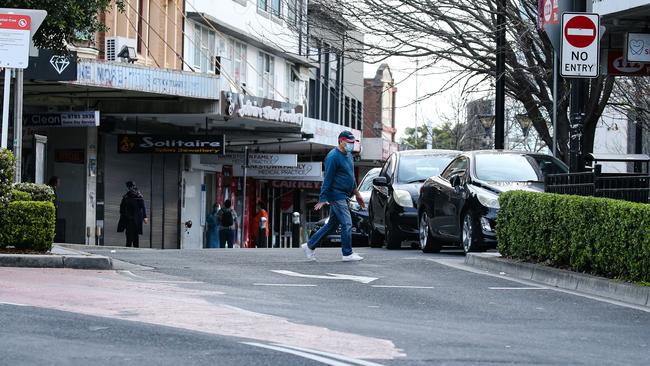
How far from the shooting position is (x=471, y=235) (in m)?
19.7

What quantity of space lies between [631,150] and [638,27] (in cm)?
3180

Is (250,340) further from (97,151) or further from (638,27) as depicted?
(97,151)

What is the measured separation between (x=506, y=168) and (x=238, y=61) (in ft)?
79.0

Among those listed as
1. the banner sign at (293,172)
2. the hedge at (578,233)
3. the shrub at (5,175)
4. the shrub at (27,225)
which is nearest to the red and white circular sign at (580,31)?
the hedge at (578,233)

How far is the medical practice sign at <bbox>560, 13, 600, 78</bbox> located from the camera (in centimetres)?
1638

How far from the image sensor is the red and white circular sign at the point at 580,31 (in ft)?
53.9

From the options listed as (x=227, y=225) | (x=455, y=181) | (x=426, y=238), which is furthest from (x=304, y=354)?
(x=227, y=225)

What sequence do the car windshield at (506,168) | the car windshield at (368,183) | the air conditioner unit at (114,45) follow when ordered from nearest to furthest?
the car windshield at (506,168) → the car windshield at (368,183) → the air conditioner unit at (114,45)

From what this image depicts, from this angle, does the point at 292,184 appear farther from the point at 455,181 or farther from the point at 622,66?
the point at 455,181

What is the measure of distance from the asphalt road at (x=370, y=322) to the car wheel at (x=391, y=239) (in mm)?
6549

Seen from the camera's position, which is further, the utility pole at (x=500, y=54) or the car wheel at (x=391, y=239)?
the utility pole at (x=500, y=54)

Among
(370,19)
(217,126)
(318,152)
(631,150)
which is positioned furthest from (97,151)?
(631,150)

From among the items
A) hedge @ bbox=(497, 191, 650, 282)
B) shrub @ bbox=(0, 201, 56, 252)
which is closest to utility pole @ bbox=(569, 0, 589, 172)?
hedge @ bbox=(497, 191, 650, 282)

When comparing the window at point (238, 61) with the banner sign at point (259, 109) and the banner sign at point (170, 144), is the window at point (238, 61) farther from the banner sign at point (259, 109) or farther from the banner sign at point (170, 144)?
the banner sign at point (170, 144)
